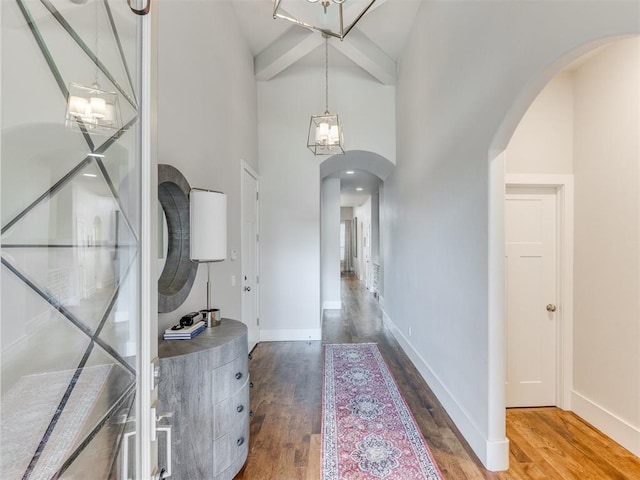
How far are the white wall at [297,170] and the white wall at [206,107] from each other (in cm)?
65

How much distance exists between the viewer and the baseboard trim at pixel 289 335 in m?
4.64

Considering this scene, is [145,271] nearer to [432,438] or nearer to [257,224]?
[432,438]

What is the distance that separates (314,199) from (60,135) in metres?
4.05

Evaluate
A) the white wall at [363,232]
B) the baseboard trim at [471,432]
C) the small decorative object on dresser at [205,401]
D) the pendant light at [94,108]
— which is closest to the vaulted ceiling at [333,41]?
the pendant light at [94,108]

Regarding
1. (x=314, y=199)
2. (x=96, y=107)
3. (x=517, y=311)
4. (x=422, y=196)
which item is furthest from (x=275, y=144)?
(x=96, y=107)

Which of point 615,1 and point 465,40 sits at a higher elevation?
point 465,40

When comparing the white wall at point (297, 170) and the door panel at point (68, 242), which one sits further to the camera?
the white wall at point (297, 170)

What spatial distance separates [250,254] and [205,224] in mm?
2313

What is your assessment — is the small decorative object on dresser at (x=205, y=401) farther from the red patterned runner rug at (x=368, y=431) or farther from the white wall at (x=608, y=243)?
the white wall at (x=608, y=243)

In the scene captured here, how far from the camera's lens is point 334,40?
3918mm

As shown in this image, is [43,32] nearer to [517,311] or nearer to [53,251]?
[53,251]

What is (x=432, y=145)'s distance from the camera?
3078mm

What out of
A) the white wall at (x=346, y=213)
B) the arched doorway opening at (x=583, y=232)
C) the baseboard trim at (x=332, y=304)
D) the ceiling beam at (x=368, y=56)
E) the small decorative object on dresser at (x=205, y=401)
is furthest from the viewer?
the white wall at (x=346, y=213)

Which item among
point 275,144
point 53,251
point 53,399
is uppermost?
point 275,144
